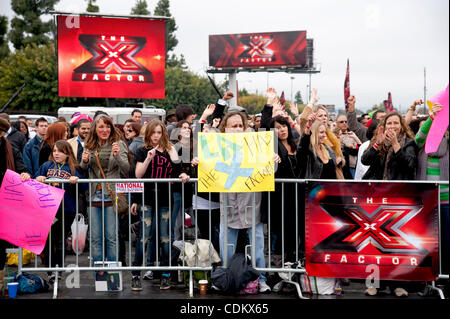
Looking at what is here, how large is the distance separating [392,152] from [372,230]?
94cm

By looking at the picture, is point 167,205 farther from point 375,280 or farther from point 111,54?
point 111,54

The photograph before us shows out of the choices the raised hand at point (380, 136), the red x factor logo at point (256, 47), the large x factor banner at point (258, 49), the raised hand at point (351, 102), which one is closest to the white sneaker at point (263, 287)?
the raised hand at point (380, 136)

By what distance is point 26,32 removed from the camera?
4831 cm

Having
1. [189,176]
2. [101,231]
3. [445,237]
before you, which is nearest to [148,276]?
[101,231]

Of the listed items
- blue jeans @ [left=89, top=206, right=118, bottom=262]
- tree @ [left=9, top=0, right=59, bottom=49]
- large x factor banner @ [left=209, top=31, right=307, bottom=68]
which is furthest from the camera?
large x factor banner @ [left=209, top=31, right=307, bottom=68]

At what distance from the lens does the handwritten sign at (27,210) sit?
6.47 m

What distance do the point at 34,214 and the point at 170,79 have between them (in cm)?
5989

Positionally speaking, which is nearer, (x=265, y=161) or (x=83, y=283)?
(x=265, y=161)

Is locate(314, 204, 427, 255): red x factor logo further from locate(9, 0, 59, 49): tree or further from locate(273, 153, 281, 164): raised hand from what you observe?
locate(9, 0, 59, 49): tree

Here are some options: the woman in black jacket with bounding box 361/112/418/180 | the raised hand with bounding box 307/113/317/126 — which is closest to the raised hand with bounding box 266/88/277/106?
the raised hand with bounding box 307/113/317/126

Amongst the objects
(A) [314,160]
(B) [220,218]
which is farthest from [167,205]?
(A) [314,160]

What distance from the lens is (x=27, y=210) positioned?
21.4ft

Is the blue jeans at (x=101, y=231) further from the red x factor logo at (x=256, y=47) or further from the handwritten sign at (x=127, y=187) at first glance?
the red x factor logo at (x=256, y=47)

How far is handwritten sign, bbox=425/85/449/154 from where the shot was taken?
5.98 m
